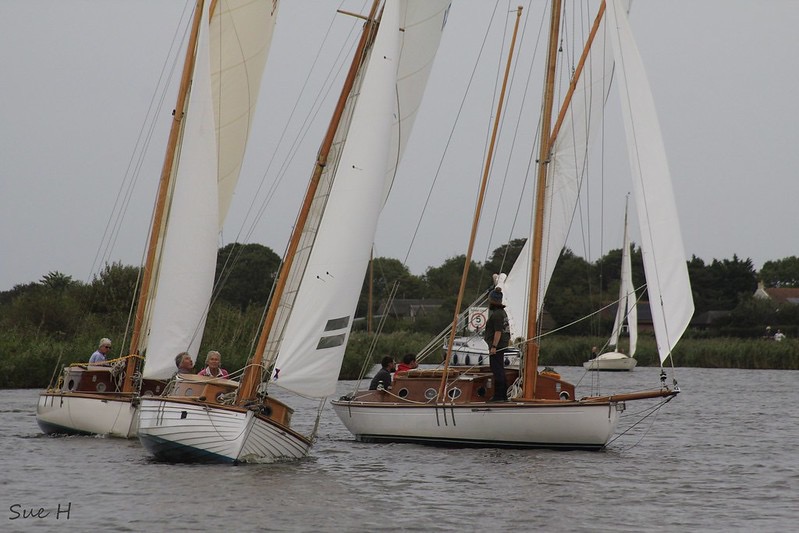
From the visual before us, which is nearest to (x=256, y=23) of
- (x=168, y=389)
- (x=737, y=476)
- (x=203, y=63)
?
(x=203, y=63)

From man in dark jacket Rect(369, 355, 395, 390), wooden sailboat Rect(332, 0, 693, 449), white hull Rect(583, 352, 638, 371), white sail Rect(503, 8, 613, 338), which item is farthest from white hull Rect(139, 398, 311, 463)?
white hull Rect(583, 352, 638, 371)

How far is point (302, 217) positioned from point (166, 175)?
22.1 feet

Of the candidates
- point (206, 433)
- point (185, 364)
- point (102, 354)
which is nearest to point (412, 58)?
point (185, 364)

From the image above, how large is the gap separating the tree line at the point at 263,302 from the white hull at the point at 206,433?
104 inches

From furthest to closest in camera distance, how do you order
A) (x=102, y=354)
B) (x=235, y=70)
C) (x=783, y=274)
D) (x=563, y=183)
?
(x=783, y=274) → (x=563, y=183) → (x=235, y=70) → (x=102, y=354)

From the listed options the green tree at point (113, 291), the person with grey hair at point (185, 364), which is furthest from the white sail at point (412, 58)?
the green tree at point (113, 291)

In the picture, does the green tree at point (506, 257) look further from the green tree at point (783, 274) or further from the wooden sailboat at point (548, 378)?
the wooden sailboat at point (548, 378)

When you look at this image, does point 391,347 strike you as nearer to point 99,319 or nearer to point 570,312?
point 99,319

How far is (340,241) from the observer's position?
20234mm

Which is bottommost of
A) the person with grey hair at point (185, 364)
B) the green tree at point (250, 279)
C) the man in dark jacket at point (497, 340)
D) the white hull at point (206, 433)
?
the white hull at point (206, 433)

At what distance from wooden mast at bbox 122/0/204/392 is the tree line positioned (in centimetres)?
100

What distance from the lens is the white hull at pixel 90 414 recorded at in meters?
24.8

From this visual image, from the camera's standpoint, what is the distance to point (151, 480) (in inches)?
734

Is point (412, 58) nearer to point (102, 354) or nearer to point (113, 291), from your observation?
point (102, 354)
